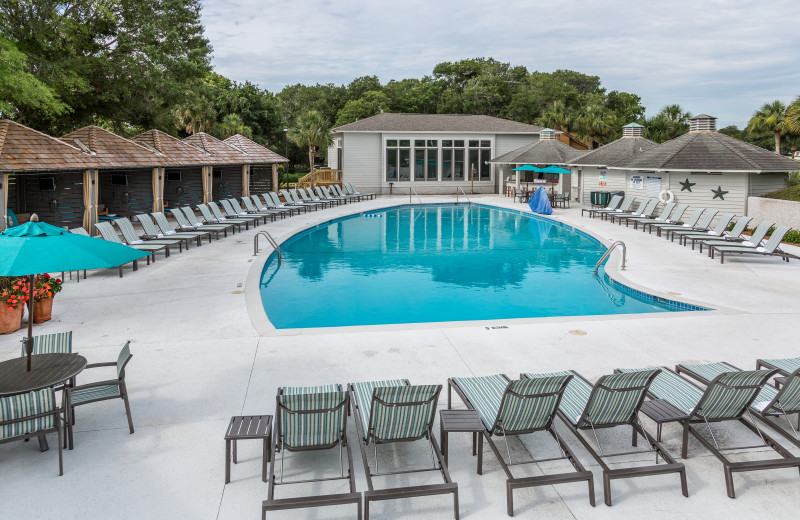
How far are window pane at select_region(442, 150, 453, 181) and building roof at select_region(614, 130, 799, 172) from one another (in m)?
14.1

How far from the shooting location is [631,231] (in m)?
19.8

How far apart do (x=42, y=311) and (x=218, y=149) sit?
52.7 ft

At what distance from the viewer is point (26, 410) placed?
485cm

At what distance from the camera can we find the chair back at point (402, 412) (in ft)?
15.5

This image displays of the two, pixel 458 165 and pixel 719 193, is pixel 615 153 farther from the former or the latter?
pixel 458 165

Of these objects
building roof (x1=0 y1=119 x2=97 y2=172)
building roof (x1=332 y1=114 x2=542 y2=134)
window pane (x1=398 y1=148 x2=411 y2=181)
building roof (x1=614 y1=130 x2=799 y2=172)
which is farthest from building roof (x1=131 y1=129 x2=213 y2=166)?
building roof (x1=614 y1=130 x2=799 y2=172)

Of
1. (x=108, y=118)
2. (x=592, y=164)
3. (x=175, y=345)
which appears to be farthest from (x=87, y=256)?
(x=592, y=164)

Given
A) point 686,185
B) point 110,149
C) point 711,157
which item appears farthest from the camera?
point 686,185

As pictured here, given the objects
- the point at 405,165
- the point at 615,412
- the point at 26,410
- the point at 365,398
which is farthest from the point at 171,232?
the point at 405,165

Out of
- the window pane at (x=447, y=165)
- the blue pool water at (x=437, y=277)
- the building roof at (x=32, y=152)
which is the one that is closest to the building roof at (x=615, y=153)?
the blue pool water at (x=437, y=277)

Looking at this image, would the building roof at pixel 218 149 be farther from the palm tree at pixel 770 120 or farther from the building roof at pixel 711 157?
the palm tree at pixel 770 120

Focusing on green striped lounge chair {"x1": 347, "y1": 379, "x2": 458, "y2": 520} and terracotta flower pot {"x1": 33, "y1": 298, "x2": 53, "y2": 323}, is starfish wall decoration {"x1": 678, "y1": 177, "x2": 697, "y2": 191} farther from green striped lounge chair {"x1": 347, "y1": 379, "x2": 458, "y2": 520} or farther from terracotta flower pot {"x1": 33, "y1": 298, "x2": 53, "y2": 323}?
terracotta flower pot {"x1": 33, "y1": 298, "x2": 53, "y2": 323}

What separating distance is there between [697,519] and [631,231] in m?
16.6

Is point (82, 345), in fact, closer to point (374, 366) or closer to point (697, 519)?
point (374, 366)
